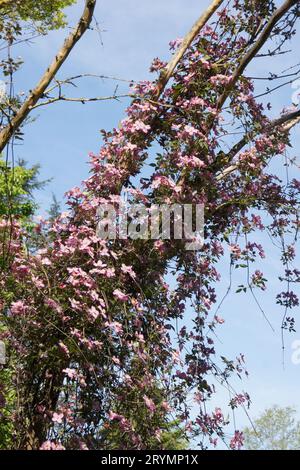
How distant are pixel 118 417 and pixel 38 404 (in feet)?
2.04

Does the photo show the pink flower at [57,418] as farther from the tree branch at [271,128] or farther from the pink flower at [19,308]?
the tree branch at [271,128]

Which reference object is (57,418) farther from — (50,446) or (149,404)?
(149,404)

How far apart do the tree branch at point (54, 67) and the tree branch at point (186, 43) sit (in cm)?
95

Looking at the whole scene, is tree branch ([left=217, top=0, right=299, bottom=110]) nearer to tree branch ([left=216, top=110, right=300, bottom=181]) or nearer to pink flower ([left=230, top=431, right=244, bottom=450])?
tree branch ([left=216, top=110, right=300, bottom=181])

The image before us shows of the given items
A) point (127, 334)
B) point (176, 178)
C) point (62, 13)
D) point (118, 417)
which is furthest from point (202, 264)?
point (62, 13)

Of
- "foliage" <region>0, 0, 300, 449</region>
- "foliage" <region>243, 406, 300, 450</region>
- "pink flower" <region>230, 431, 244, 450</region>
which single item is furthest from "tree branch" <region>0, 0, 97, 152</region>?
"foliage" <region>243, 406, 300, 450</region>

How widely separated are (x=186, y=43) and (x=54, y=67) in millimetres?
1452

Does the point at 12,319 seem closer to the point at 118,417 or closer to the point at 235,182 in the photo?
the point at 118,417

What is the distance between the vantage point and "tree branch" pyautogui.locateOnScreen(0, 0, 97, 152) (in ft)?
15.3

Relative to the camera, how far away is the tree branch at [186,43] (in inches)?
215

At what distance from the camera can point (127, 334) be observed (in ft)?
14.3

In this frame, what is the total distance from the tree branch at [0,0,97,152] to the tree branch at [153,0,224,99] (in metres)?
0.95

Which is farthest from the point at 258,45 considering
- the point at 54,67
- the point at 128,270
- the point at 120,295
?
the point at 120,295
